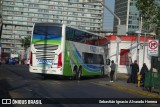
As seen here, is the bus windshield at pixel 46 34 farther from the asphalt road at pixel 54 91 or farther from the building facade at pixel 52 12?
the building facade at pixel 52 12

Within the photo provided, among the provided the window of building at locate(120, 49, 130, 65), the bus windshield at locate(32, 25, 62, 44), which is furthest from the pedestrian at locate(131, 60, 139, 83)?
the window of building at locate(120, 49, 130, 65)

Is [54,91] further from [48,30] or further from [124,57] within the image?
[124,57]

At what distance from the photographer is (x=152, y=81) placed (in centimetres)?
2417

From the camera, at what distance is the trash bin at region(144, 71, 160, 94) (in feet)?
77.3

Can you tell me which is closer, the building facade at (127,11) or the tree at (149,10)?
the tree at (149,10)

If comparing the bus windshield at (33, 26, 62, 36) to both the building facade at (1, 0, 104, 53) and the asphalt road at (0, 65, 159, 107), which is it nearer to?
the asphalt road at (0, 65, 159, 107)

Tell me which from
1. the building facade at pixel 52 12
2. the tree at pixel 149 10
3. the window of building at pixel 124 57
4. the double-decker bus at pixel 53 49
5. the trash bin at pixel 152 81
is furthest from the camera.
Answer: the building facade at pixel 52 12

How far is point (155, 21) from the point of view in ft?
86.2

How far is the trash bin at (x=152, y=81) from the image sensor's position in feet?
77.3

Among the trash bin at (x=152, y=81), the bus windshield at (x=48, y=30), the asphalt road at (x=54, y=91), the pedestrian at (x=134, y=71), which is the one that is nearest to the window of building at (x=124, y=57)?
the asphalt road at (x=54, y=91)

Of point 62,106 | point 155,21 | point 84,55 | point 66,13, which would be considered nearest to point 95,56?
point 84,55

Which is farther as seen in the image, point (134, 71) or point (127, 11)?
point (127, 11)

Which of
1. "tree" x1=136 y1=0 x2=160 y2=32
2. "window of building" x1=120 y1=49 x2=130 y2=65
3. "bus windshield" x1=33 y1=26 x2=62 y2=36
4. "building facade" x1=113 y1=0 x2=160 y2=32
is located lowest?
"window of building" x1=120 y1=49 x2=130 y2=65

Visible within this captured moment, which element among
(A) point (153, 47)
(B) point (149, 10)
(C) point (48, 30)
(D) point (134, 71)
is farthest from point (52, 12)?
(A) point (153, 47)
